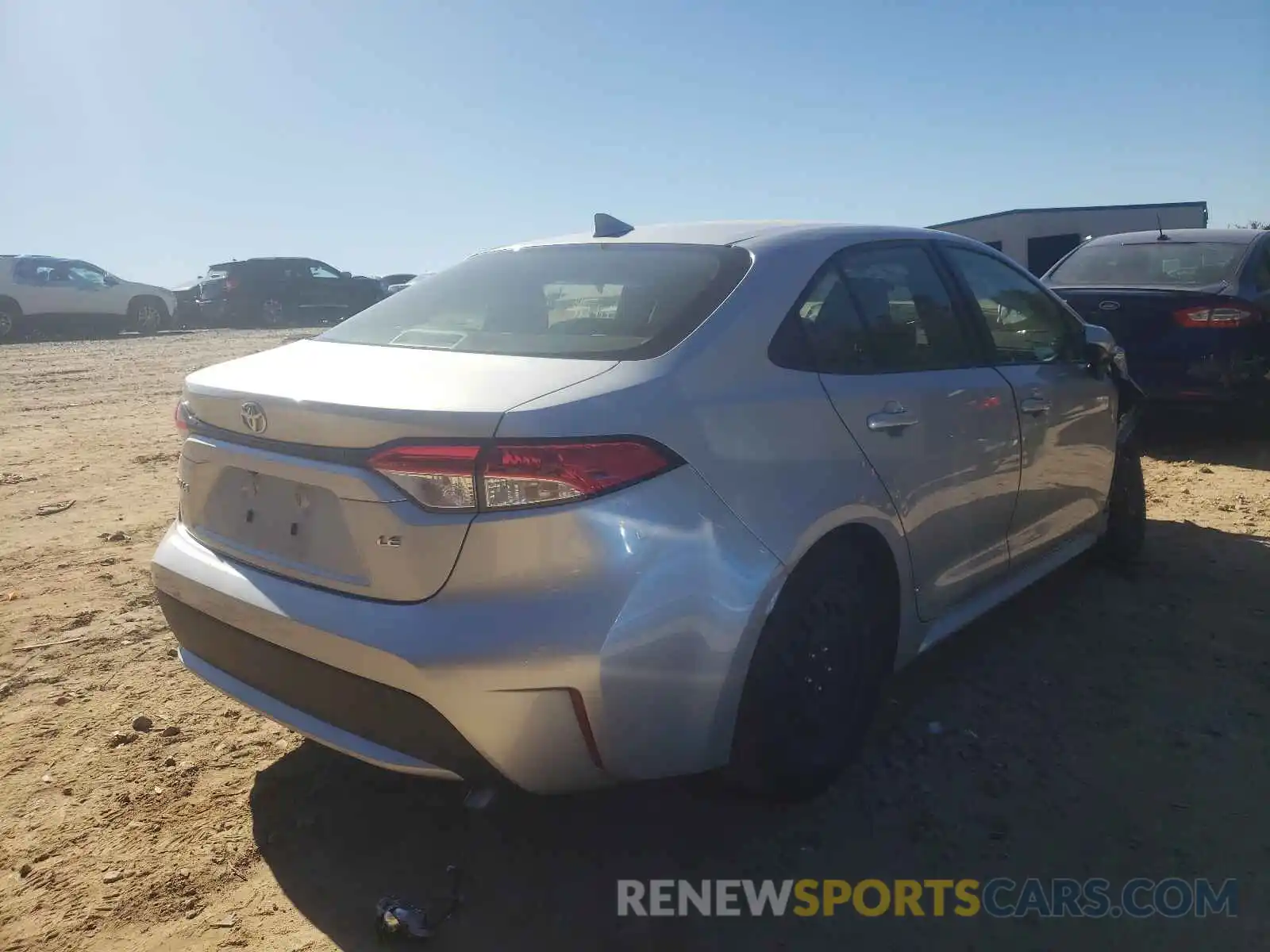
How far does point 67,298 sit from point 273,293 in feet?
15.8

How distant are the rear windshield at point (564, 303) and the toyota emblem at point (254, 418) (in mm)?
457

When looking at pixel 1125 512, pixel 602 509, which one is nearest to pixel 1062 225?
pixel 1125 512

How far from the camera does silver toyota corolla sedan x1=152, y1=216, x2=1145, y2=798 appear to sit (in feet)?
6.72

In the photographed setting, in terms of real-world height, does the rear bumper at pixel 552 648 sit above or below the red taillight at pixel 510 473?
below

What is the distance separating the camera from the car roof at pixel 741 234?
2.91 m

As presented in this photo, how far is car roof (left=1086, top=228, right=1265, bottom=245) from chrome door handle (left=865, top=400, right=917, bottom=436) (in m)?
5.79

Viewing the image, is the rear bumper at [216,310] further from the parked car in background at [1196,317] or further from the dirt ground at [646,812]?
the dirt ground at [646,812]

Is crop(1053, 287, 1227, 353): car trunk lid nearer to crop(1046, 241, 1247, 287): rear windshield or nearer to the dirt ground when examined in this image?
crop(1046, 241, 1247, 287): rear windshield

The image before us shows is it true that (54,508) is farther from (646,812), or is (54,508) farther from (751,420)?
(751,420)

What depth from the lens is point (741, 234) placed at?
9.76ft

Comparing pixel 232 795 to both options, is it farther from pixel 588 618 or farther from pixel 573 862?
pixel 588 618

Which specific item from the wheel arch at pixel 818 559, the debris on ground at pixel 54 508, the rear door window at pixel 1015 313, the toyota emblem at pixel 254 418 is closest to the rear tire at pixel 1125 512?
the rear door window at pixel 1015 313

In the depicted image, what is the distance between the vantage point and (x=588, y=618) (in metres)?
2.03

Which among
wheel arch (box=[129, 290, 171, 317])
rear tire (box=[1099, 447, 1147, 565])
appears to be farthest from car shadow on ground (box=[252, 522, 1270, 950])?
wheel arch (box=[129, 290, 171, 317])
